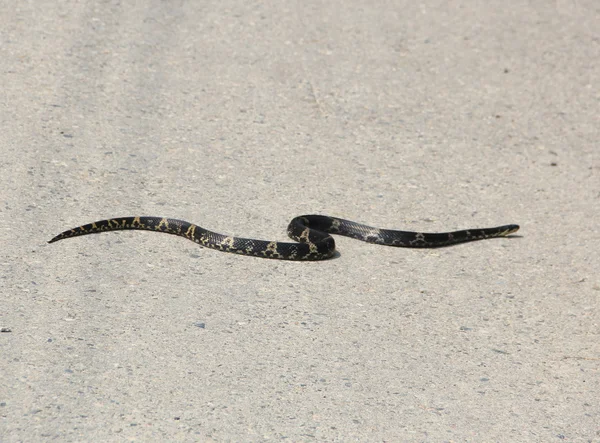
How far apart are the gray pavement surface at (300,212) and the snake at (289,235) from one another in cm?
12

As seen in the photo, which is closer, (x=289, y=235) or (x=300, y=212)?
(x=289, y=235)

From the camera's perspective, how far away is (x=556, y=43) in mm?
15109

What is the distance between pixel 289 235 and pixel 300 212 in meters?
0.71

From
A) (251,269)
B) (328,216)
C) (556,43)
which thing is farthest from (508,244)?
(556,43)

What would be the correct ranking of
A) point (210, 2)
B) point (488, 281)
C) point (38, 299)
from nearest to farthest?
point (38, 299)
point (488, 281)
point (210, 2)

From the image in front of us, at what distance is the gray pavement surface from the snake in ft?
0.40

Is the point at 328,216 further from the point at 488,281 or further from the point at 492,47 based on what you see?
the point at 492,47

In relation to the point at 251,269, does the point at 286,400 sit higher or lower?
higher

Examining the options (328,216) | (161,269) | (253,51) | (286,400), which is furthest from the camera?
(253,51)

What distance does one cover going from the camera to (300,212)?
9938 mm

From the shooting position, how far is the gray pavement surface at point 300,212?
21.1 ft

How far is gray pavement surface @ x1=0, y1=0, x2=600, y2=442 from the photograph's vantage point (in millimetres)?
6418

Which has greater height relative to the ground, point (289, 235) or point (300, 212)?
point (289, 235)

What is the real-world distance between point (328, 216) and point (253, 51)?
4.34 metres
